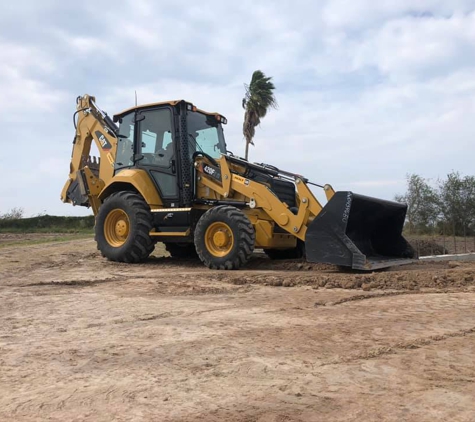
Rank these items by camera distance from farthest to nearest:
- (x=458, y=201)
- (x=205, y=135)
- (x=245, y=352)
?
(x=458, y=201) < (x=205, y=135) < (x=245, y=352)

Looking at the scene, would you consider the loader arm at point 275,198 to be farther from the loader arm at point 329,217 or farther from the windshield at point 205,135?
the windshield at point 205,135

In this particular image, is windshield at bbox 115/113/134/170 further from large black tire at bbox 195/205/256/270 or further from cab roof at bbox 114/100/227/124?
large black tire at bbox 195/205/256/270

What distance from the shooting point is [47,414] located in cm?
241

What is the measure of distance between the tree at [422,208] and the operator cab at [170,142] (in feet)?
50.0

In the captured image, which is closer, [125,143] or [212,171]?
[212,171]

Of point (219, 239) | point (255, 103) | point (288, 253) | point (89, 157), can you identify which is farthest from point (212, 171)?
point (255, 103)

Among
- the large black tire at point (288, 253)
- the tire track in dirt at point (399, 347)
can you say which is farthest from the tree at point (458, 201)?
the tire track in dirt at point (399, 347)

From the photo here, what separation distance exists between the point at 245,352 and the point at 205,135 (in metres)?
7.06

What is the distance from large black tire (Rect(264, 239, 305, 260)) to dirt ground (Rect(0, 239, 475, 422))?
10.8 ft

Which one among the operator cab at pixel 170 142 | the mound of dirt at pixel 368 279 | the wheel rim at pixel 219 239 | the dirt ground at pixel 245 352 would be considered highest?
the operator cab at pixel 170 142

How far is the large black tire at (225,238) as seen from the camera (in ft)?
26.1

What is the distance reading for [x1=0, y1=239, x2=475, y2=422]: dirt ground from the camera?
245 cm

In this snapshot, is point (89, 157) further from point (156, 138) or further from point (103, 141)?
point (156, 138)

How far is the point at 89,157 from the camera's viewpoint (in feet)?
38.0
